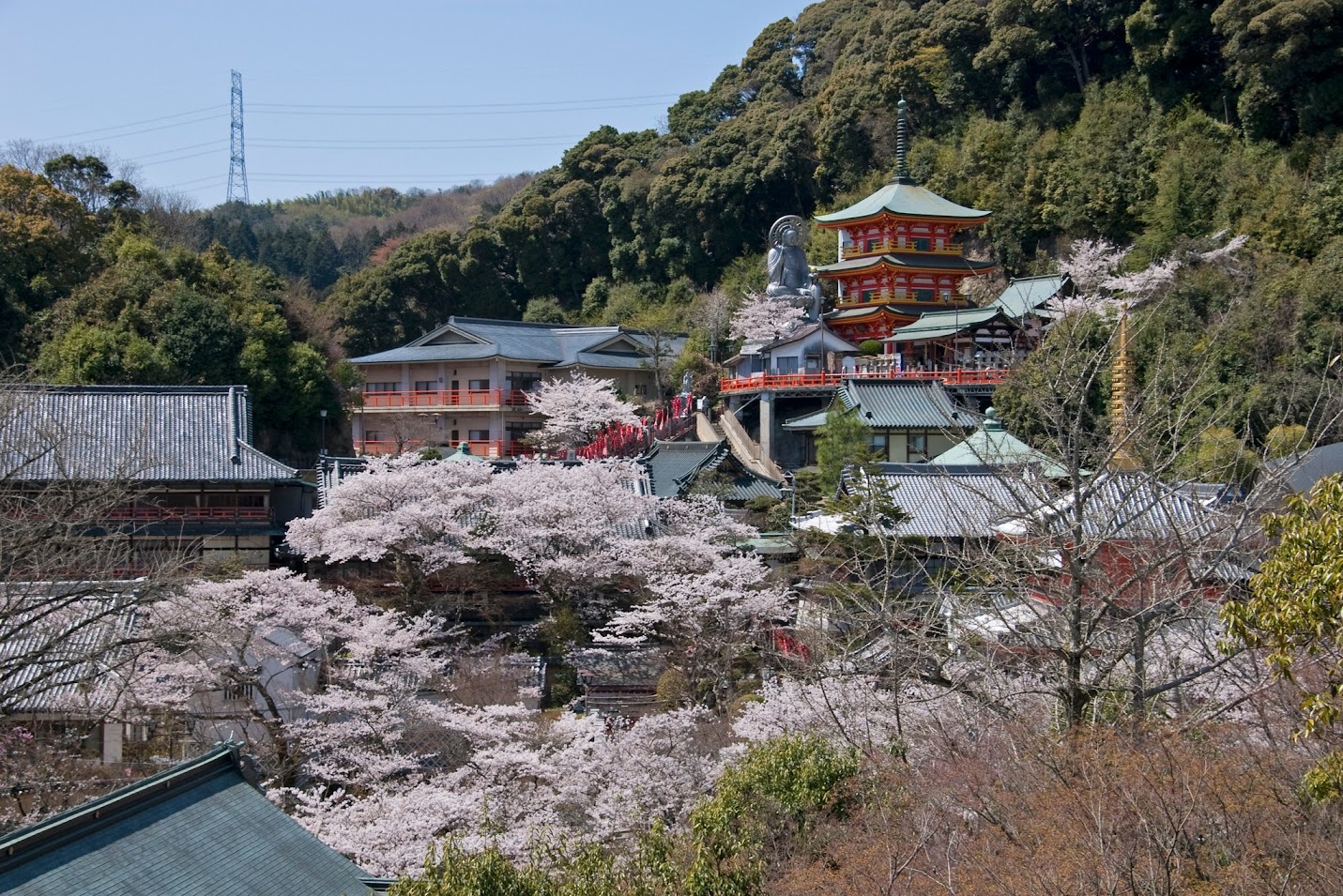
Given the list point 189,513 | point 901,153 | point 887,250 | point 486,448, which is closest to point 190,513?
point 189,513

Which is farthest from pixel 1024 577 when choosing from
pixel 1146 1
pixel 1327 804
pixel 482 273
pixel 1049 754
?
pixel 482 273

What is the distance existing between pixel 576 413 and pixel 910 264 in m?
12.4

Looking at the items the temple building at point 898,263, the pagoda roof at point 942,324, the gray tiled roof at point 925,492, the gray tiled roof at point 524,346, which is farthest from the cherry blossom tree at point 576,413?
the gray tiled roof at point 925,492

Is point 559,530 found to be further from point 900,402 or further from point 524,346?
point 524,346

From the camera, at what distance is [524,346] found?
43688 mm

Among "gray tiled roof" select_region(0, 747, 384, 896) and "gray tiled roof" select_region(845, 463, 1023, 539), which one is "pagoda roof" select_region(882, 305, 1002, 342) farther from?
"gray tiled roof" select_region(0, 747, 384, 896)

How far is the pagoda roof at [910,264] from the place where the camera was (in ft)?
135

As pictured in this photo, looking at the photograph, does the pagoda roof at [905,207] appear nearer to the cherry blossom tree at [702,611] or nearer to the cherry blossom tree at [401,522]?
the cherry blossom tree at [702,611]

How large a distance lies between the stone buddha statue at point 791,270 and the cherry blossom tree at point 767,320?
Answer: 37 cm

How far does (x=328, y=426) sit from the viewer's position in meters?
40.5

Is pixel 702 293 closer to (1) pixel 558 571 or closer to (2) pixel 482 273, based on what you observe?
(2) pixel 482 273

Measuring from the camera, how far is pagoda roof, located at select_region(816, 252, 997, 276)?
4100 centimetres

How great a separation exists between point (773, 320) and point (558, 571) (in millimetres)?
18189

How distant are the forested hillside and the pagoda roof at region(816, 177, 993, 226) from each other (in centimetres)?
191
